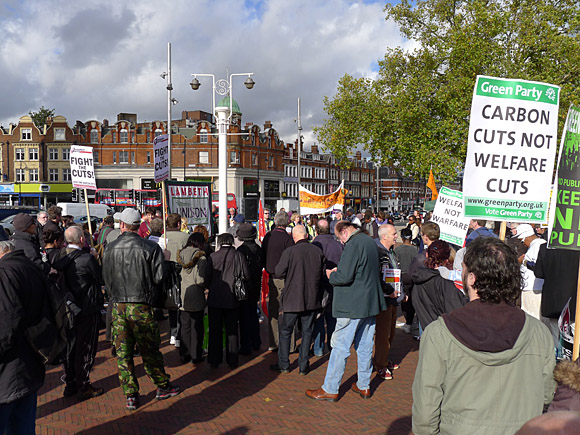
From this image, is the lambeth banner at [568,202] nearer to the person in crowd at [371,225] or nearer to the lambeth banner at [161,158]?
the lambeth banner at [161,158]

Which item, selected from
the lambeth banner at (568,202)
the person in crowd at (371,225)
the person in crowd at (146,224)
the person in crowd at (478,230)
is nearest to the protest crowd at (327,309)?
the person in crowd at (478,230)

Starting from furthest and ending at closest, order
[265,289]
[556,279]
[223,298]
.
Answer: [265,289] < [223,298] < [556,279]

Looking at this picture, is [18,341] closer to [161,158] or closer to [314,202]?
[161,158]

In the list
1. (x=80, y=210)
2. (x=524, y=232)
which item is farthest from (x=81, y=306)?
(x=80, y=210)

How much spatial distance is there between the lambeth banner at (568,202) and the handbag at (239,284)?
3932 mm

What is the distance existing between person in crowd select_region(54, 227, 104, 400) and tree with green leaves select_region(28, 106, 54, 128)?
2888 inches

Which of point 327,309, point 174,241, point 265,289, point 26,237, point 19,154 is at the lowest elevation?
point 327,309

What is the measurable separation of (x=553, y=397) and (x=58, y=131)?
2812 inches

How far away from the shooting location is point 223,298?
255 inches

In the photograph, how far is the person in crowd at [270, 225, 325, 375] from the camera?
628cm

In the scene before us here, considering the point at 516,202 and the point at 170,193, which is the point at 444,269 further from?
the point at 170,193

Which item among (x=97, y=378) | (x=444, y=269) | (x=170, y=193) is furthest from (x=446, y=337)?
(x=170, y=193)

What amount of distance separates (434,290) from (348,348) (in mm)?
1310

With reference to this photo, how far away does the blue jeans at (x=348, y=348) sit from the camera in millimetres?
5359
